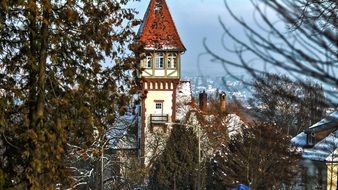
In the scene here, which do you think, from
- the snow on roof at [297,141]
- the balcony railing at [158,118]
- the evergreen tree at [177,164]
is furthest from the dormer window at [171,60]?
the snow on roof at [297,141]

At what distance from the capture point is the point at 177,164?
5466cm

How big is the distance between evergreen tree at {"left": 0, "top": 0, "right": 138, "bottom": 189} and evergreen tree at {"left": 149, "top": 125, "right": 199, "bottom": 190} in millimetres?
39716

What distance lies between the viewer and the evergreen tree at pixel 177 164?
5438 cm

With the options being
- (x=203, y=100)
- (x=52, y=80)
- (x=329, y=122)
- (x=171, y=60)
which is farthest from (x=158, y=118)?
(x=329, y=122)

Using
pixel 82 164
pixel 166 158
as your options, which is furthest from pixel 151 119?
pixel 82 164

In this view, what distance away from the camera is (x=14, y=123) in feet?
45.2

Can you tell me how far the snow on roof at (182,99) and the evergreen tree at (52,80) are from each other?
5286 cm

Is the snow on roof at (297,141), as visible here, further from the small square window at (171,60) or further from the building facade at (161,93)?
the small square window at (171,60)

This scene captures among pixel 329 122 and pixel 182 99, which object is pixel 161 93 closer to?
pixel 182 99

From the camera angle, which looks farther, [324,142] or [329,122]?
[324,142]

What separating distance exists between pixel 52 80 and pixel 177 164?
41246mm

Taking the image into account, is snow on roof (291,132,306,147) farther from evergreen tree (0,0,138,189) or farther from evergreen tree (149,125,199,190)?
evergreen tree (149,125,199,190)

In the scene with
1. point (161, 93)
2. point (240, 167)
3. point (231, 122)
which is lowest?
point (240, 167)

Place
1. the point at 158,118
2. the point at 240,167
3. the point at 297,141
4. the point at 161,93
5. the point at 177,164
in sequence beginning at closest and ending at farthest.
Result: 1. the point at 297,141
2. the point at 240,167
3. the point at 177,164
4. the point at 158,118
5. the point at 161,93
